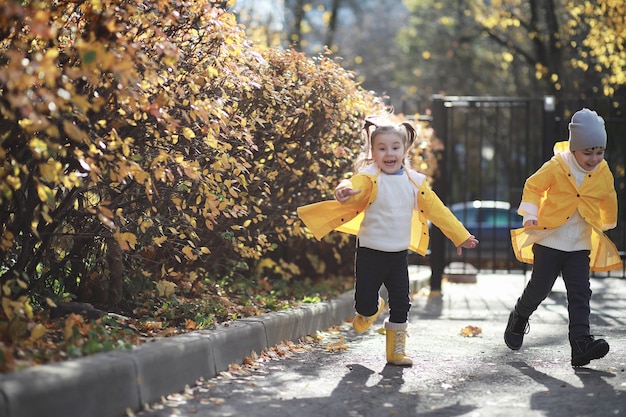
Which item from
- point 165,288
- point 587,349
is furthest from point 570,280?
point 165,288

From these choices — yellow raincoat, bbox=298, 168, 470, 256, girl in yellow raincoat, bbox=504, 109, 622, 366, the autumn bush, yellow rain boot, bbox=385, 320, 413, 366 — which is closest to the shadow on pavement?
girl in yellow raincoat, bbox=504, 109, 622, 366

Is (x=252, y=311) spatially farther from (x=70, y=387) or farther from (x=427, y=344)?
(x=70, y=387)

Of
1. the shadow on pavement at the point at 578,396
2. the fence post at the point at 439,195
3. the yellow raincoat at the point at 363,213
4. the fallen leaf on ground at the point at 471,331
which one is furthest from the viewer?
the fence post at the point at 439,195

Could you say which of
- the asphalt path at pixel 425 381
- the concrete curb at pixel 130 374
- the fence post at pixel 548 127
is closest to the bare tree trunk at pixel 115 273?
the concrete curb at pixel 130 374

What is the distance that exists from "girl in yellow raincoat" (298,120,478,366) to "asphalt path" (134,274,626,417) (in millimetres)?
347

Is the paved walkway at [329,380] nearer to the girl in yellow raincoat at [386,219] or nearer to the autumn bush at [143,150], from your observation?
the girl in yellow raincoat at [386,219]

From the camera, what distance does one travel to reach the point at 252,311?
273 inches

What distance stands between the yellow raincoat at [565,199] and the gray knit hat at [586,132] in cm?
17

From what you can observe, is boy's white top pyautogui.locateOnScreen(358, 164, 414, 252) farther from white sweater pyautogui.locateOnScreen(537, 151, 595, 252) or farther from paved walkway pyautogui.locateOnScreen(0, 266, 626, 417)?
white sweater pyautogui.locateOnScreen(537, 151, 595, 252)

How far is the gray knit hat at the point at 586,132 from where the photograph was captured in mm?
6238

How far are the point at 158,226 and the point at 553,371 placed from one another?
247 cm

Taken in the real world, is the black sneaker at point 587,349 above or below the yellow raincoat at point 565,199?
below

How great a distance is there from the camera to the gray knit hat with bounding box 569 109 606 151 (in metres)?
6.24

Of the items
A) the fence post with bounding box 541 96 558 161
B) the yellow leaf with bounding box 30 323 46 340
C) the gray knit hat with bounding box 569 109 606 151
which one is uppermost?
the fence post with bounding box 541 96 558 161
